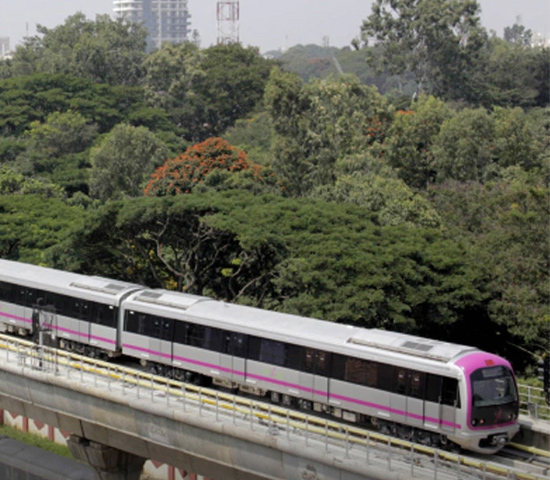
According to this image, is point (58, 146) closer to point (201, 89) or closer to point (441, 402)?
point (201, 89)

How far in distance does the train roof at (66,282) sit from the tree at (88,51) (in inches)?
2239

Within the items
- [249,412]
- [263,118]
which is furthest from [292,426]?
[263,118]

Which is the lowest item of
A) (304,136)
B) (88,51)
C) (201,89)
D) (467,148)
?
(467,148)

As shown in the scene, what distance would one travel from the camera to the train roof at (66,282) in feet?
85.5

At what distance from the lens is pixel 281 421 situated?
19969 millimetres

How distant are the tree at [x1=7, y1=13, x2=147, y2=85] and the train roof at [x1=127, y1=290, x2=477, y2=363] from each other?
206 ft

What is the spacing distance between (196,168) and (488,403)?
93.3 ft

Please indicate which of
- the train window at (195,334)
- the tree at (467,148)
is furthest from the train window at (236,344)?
the tree at (467,148)

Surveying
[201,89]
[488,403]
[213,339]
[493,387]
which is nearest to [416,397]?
[488,403]

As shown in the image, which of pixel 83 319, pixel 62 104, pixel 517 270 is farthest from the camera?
pixel 62 104

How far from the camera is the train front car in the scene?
18688 millimetres

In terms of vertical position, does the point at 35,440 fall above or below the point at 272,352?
below

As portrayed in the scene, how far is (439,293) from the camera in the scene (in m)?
29.0

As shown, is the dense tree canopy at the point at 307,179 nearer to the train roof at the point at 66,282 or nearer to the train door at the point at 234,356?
the train roof at the point at 66,282
